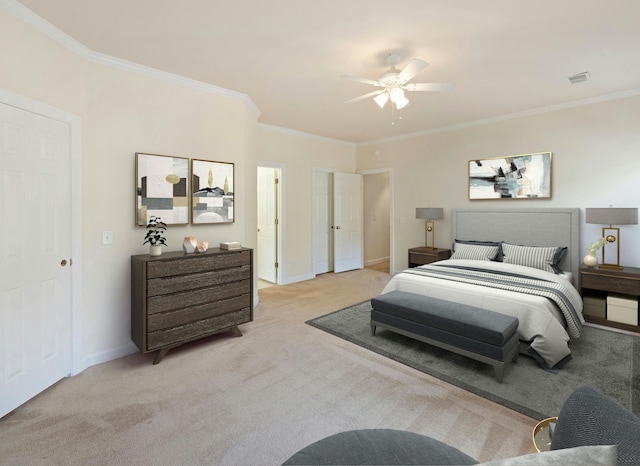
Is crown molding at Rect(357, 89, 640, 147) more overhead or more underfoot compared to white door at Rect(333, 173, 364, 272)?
more overhead

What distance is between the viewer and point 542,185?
458 cm

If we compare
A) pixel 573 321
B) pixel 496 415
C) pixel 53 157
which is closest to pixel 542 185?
pixel 573 321

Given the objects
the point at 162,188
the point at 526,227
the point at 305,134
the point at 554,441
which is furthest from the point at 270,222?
the point at 554,441

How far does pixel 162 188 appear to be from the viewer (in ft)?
10.6

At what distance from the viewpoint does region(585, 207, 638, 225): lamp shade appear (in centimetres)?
367

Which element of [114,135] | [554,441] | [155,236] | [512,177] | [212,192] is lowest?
[554,441]

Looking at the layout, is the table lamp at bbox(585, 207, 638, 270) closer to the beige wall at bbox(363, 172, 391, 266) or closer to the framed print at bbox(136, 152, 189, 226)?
the beige wall at bbox(363, 172, 391, 266)

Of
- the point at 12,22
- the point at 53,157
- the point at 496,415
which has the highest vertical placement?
the point at 12,22

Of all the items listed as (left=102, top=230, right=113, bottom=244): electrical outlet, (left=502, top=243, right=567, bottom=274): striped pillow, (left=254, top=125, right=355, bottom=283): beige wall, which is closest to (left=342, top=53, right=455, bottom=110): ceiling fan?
Result: (left=102, top=230, right=113, bottom=244): electrical outlet

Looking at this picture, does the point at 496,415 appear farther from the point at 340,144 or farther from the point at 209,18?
the point at 340,144

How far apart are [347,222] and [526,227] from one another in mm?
3266

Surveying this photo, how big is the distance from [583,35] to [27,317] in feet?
15.8

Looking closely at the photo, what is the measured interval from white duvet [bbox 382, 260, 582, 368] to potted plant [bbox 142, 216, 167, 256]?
270cm

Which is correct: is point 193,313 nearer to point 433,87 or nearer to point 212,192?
point 212,192
